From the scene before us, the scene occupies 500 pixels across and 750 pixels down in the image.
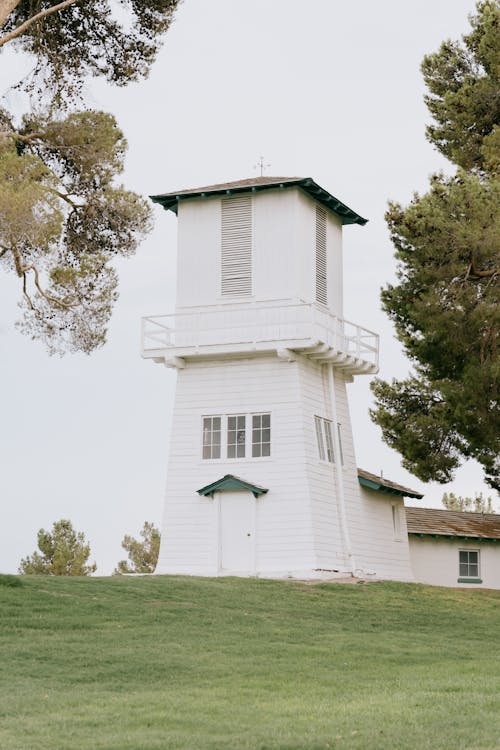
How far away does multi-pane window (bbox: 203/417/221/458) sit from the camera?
30.8 metres

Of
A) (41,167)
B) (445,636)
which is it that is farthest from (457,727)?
(41,167)

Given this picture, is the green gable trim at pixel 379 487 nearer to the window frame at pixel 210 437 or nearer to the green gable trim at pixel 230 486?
the green gable trim at pixel 230 486

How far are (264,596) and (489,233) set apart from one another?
9.35 m

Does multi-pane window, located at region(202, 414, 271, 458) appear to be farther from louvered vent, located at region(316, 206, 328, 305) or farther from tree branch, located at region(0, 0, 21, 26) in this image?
tree branch, located at region(0, 0, 21, 26)

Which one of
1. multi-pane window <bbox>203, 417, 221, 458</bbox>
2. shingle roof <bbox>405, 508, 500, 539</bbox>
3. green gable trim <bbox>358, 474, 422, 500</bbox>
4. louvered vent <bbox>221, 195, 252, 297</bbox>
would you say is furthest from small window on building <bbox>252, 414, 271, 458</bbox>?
shingle roof <bbox>405, 508, 500, 539</bbox>

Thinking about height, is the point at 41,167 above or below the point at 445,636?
above

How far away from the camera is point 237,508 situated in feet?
98.5

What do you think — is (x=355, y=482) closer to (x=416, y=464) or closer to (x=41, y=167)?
(x=416, y=464)

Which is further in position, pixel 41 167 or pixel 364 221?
pixel 364 221

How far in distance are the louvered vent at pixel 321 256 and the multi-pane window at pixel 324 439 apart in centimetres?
A: 329

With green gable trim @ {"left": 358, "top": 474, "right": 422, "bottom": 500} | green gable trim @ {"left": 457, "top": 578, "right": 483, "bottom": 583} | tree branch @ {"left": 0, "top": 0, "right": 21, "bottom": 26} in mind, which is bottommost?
green gable trim @ {"left": 457, "top": 578, "right": 483, "bottom": 583}

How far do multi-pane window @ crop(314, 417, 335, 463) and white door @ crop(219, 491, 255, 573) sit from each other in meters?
2.37

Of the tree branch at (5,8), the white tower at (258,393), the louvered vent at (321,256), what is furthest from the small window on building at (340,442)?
the tree branch at (5,8)

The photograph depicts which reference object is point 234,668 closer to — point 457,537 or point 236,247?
point 236,247
